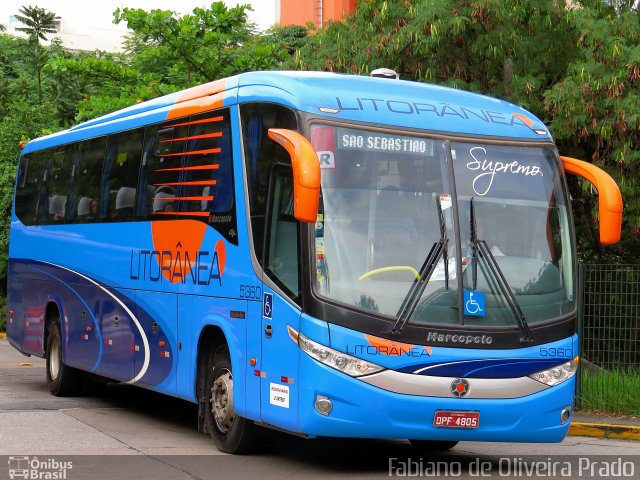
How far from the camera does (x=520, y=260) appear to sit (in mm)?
9773

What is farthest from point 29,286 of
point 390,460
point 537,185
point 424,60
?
point 537,185

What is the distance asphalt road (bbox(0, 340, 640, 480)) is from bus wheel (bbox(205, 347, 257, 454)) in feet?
0.44

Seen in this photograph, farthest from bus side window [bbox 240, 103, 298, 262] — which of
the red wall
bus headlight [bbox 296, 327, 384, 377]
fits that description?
the red wall

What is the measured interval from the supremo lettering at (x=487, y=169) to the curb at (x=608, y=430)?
13.5ft

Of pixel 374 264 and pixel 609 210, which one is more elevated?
pixel 609 210

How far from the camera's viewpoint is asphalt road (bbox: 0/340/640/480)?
9.64 meters

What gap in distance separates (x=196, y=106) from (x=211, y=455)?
355cm

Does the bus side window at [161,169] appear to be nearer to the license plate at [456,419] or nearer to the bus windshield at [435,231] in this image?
the bus windshield at [435,231]

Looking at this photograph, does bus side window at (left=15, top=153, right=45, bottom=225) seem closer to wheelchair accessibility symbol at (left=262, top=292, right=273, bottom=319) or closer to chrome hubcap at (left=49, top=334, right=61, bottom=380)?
chrome hubcap at (left=49, top=334, right=61, bottom=380)

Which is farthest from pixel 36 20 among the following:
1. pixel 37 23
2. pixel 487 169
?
pixel 487 169

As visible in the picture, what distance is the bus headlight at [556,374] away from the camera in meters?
9.67

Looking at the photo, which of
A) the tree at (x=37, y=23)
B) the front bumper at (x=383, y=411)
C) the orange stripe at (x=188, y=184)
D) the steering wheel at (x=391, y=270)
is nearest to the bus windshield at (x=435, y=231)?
the steering wheel at (x=391, y=270)

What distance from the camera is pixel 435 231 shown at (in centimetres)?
953

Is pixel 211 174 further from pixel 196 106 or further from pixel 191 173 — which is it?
pixel 196 106
